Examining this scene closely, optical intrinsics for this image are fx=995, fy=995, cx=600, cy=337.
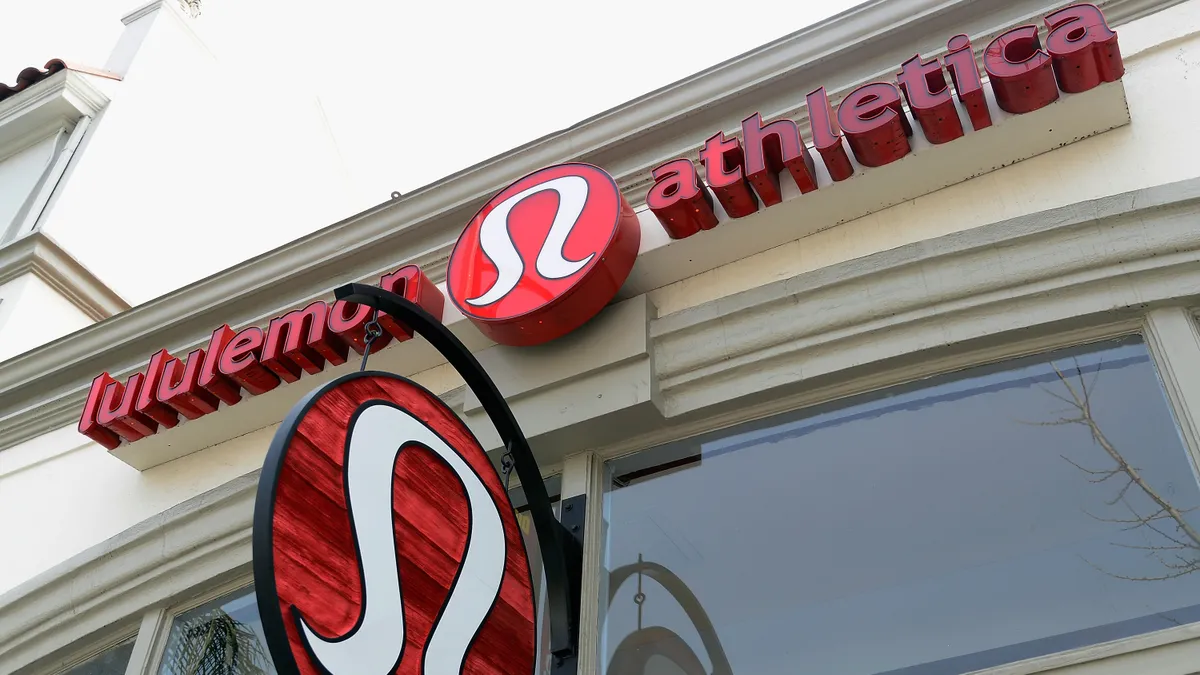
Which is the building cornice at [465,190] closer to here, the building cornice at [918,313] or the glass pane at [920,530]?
the building cornice at [918,313]

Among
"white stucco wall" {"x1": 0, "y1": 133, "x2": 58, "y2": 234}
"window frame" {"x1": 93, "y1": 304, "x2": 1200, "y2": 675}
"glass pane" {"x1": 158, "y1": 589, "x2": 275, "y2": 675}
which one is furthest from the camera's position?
"white stucco wall" {"x1": 0, "y1": 133, "x2": 58, "y2": 234}

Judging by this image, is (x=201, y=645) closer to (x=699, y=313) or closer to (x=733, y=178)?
(x=699, y=313)

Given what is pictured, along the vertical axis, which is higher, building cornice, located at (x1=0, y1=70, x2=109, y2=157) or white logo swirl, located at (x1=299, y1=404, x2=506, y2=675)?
building cornice, located at (x1=0, y1=70, x2=109, y2=157)

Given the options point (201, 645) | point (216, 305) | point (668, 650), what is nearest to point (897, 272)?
point (668, 650)

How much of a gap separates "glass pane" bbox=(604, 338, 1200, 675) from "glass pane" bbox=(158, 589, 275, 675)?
6.95ft

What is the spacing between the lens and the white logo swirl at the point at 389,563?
284 centimetres

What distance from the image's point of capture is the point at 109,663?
572 centimetres

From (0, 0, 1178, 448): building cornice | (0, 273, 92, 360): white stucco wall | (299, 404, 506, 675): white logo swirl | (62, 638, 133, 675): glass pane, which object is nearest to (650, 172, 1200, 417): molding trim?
(0, 0, 1178, 448): building cornice

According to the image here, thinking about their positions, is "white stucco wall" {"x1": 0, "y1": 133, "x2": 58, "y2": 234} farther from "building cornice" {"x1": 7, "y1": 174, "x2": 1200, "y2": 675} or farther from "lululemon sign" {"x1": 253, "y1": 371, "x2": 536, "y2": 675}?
"lululemon sign" {"x1": 253, "y1": 371, "x2": 536, "y2": 675}

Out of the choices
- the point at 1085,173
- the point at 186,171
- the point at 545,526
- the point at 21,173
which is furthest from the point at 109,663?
the point at 186,171

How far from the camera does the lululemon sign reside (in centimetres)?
271

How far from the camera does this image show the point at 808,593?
3.98 m

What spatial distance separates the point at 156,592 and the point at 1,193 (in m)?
6.14

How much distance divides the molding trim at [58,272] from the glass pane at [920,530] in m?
6.32
